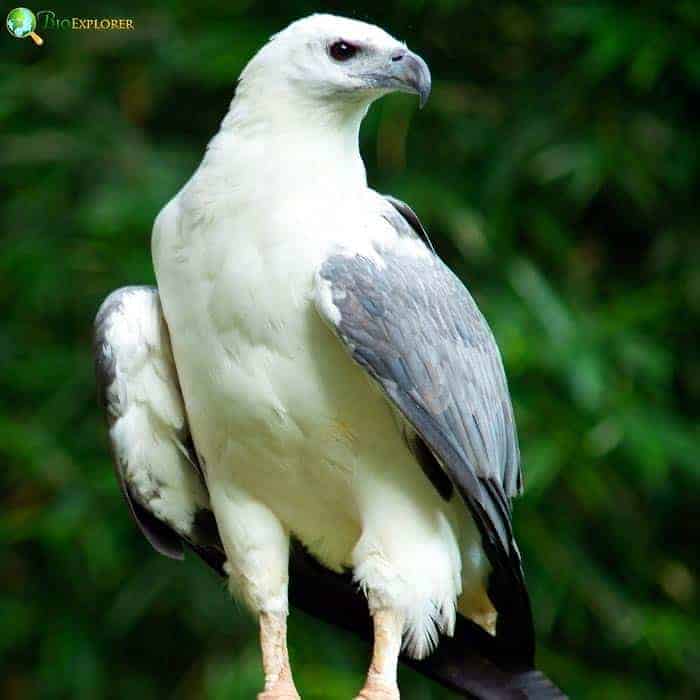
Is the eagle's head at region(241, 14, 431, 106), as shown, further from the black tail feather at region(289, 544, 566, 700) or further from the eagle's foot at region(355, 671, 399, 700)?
the eagle's foot at region(355, 671, 399, 700)

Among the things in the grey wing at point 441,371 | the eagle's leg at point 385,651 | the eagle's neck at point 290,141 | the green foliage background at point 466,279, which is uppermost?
the eagle's neck at point 290,141

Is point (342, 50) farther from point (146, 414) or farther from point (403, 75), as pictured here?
point (146, 414)

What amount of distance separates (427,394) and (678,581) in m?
2.89

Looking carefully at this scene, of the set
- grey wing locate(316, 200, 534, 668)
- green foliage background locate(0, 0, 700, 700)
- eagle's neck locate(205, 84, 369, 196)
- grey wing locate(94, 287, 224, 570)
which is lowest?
green foliage background locate(0, 0, 700, 700)

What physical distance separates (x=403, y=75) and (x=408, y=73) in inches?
0.5

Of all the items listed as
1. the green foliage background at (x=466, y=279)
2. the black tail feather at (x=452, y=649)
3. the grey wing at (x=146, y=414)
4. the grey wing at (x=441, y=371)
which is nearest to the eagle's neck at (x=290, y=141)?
the grey wing at (x=441, y=371)

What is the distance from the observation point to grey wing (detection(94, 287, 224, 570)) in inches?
132

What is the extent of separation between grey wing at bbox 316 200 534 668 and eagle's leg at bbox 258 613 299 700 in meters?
0.46

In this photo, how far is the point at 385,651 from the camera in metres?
3.27

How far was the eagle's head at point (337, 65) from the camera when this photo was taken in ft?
10.7

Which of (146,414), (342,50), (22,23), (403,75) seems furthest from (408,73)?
(22,23)

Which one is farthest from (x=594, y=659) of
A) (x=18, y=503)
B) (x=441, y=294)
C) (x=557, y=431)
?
(x=441, y=294)

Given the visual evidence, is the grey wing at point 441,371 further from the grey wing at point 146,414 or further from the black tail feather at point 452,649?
the grey wing at point 146,414

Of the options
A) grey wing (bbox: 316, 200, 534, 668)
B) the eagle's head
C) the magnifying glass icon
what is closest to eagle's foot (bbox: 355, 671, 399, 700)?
grey wing (bbox: 316, 200, 534, 668)
